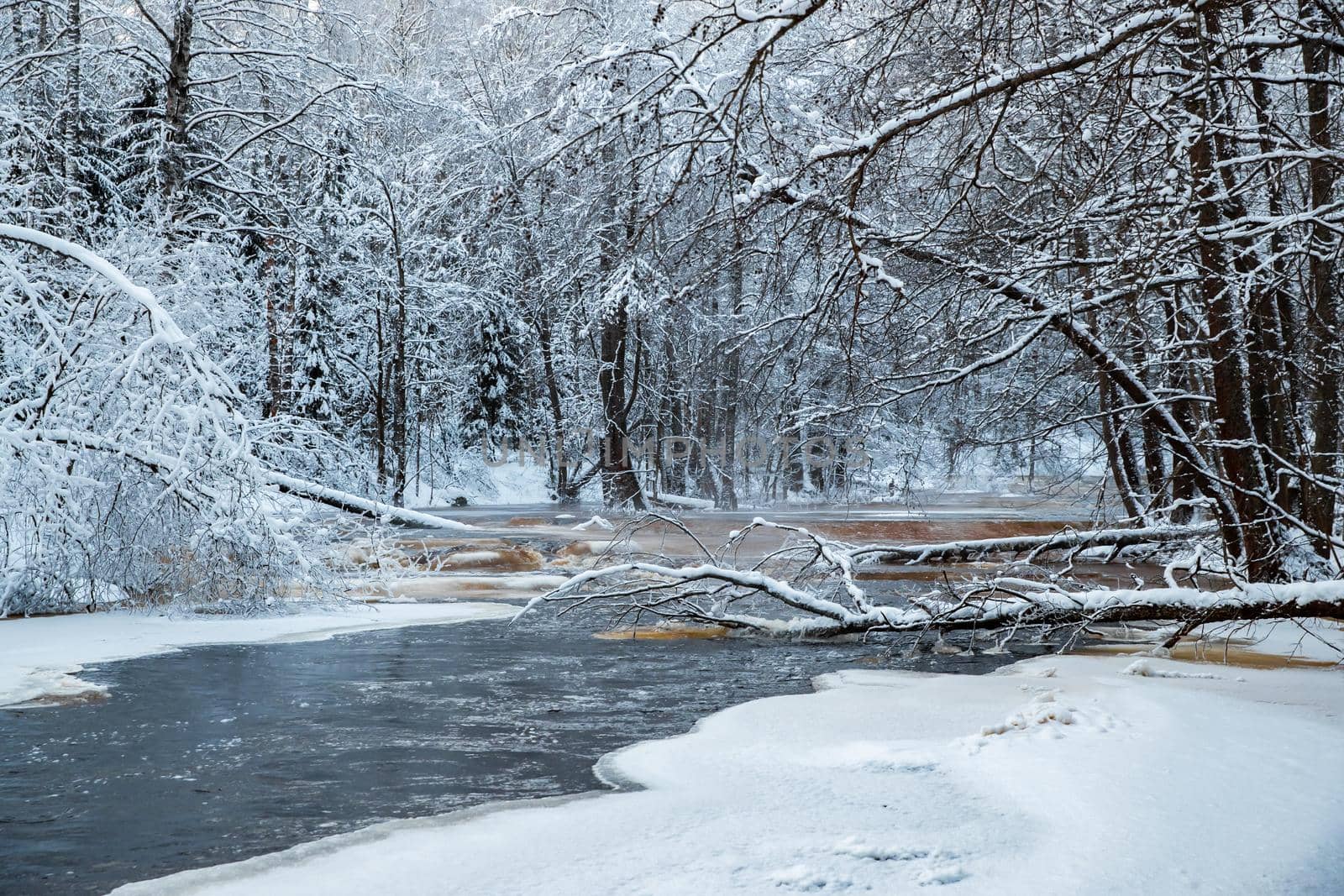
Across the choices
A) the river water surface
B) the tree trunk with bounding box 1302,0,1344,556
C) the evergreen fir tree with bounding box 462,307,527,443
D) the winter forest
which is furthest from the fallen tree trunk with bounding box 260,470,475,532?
the evergreen fir tree with bounding box 462,307,527,443

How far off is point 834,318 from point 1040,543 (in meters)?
3.08

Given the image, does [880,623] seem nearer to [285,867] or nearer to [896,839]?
[896,839]

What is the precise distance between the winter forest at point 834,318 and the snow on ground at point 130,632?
10cm

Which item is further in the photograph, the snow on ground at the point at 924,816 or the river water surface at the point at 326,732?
the river water surface at the point at 326,732

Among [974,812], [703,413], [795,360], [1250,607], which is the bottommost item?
[974,812]

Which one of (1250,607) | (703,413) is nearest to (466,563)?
(1250,607)

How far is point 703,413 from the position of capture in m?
32.2

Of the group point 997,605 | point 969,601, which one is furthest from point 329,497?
point 997,605

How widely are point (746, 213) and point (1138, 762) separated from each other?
2567mm

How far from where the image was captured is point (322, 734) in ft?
18.1

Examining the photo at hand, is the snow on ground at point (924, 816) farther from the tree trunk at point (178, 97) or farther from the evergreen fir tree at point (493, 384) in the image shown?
the evergreen fir tree at point (493, 384)

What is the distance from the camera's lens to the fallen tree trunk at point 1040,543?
8.56 m

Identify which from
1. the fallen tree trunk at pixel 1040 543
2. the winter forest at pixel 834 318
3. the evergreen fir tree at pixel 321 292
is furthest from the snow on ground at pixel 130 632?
the evergreen fir tree at pixel 321 292

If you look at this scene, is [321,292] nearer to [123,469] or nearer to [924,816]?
[123,469]
